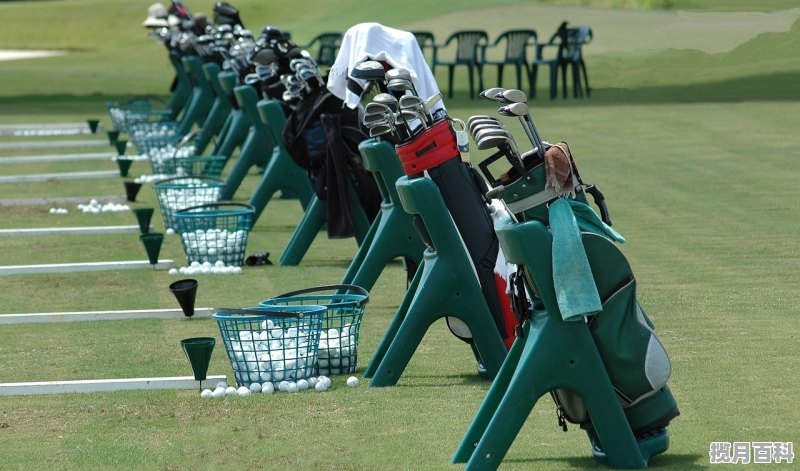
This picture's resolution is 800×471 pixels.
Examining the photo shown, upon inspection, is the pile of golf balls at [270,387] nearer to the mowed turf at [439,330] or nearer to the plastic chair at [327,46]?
the mowed turf at [439,330]

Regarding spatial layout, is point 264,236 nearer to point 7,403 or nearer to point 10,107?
point 7,403

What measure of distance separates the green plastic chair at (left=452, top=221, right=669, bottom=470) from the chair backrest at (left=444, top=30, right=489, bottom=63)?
70.9 feet

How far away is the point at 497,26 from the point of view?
118 feet

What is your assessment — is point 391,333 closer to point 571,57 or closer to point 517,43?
point 571,57

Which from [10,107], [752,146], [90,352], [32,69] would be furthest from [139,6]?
[90,352]

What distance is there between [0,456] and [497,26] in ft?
103

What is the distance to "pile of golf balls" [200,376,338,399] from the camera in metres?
6.11

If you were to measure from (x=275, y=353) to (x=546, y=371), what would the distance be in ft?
6.07

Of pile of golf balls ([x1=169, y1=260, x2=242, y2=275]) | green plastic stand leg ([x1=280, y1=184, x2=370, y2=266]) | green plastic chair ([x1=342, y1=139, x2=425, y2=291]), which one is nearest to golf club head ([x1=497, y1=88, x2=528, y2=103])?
green plastic chair ([x1=342, y1=139, x2=425, y2=291])

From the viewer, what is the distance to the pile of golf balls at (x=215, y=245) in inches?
393

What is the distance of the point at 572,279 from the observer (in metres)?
4.61

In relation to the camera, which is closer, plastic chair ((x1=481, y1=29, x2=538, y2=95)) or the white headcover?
the white headcover

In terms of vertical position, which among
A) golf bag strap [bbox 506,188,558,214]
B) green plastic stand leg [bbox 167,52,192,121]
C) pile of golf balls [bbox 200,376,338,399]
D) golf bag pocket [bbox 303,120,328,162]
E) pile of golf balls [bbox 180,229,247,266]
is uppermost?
golf bag strap [bbox 506,188,558,214]

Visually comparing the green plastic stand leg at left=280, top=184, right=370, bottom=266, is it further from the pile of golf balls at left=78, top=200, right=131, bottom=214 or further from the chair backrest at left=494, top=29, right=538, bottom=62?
the chair backrest at left=494, top=29, right=538, bottom=62
